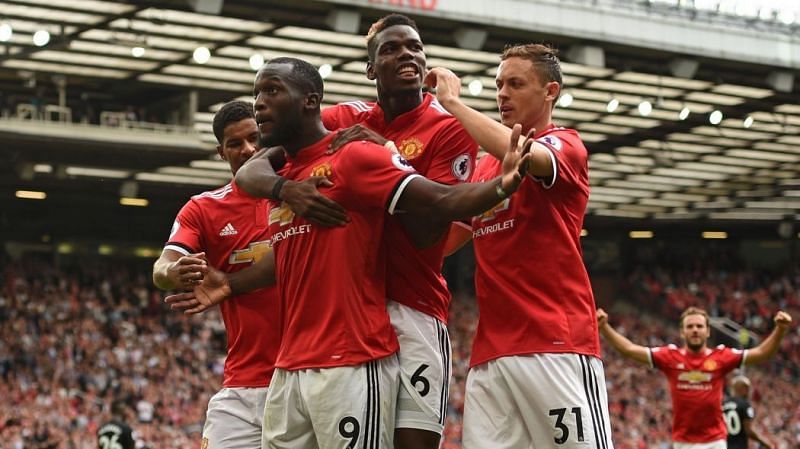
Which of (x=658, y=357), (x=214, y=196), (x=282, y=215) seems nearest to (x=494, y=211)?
(x=282, y=215)

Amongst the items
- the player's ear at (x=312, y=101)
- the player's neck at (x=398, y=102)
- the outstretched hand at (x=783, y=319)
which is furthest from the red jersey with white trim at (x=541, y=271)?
the outstretched hand at (x=783, y=319)

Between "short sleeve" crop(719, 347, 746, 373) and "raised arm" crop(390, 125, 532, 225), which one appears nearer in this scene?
"raised arm" crop(390, 125, 532, 225)

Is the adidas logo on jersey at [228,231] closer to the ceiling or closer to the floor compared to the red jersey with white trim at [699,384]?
closer to the ceiling

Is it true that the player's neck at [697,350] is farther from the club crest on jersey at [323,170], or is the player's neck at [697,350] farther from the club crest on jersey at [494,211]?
the club crest on jersey at [323,170]

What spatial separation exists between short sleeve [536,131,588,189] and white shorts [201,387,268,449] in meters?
2.21

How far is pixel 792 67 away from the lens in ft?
96.1

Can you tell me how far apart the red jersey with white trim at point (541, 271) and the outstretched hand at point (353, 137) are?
0.76 metres

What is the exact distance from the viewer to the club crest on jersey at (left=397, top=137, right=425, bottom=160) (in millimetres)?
5809

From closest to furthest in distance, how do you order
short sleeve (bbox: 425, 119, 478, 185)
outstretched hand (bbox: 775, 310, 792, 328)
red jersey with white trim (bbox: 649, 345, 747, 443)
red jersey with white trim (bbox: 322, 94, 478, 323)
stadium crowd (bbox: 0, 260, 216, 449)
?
red jersey with white trim (bbox: 322, 94, 478, 323) < short sleeve (bbox: 425, 119, 478, 185) < outstretched hand (bbox: 775, 310, 792, 328) < red jersey with white trim (bbox: 649, 345, 747, 443) < stadium crowd (bbox: 0, 260, 216, 449)

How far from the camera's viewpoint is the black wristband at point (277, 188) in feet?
18.1

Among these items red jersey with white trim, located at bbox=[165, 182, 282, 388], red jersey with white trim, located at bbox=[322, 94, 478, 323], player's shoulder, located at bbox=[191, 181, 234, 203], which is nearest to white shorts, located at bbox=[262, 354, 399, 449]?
red jersey with white trim, located at bbox=[322, 94, 478, 323]

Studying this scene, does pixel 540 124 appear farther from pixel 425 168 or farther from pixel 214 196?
pixel 214 196

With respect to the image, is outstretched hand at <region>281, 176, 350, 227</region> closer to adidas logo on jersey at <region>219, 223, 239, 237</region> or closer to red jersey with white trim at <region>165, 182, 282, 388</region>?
red jersey with white trim at <region>165, 182, 282, 388</region>

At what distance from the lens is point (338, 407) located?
526cm
